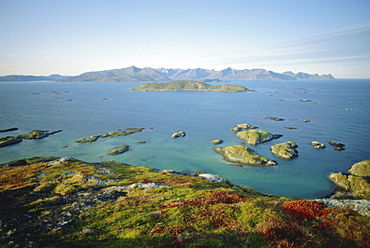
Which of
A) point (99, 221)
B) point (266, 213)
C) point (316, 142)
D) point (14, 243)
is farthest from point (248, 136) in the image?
point (14, 243)

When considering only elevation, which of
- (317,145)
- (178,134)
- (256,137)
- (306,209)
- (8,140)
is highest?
(306,209)

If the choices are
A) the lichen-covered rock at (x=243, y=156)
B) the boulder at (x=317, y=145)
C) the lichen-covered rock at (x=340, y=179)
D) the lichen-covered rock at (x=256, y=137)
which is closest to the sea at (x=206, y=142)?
the lichen-covered rock at (x=340, y=179)

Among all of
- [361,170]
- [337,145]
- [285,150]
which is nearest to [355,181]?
[361,170]

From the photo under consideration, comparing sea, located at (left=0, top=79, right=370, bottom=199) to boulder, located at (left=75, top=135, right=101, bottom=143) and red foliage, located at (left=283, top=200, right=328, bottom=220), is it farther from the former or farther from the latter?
red foliage, located at (left=283, top=200, right=328, bottom=220)

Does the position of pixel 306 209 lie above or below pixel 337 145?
above

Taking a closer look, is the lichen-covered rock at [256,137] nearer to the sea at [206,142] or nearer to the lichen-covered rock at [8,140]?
the sea at [206,142]

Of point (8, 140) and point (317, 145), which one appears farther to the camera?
point (8, 140)

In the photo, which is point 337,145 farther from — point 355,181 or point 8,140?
point 8,140

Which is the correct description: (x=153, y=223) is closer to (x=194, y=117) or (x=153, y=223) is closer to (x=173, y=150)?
(x=173, y=150)

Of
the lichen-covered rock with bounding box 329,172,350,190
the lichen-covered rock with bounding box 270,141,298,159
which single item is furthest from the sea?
the lichen-covered rock with bounding box 270,141,298,159
